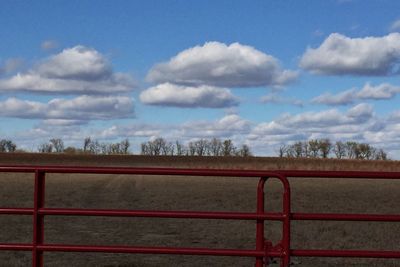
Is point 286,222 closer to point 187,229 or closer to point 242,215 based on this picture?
point 242,215

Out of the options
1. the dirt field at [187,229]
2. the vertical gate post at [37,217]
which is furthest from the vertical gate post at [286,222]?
the dirt field at [187,229]

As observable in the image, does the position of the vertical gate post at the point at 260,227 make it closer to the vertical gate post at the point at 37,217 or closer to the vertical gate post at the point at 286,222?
the vertical gate post at the point at 286,222

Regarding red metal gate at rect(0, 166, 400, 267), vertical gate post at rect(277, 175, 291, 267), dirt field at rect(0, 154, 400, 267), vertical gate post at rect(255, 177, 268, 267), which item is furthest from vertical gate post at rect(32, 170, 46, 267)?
dirt field at rect(0, 154, 400, 267)

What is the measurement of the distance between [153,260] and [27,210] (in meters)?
5.15

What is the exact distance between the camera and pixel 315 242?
44.8 feet

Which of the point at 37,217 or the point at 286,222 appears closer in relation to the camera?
the point at 286,222

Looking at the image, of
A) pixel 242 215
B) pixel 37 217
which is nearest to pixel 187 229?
pixel 37 217

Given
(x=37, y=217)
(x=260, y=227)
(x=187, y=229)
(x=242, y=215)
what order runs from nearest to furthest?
1. (x=242, y=215)
2. (x=260, y=227)
3. (x=37, y=217)
4. (x=187, y=229)

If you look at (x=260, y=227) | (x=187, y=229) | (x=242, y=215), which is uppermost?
(x=242, y=215)

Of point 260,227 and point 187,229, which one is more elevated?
point 260,227

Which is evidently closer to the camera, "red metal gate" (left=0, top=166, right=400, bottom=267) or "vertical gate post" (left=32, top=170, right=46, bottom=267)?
"red metal gate" (left=0, top=166, right=400, bottom=267)

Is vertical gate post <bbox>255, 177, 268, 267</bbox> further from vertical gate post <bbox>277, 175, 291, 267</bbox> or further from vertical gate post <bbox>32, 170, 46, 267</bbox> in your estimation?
vertical gate post <bbox>32, 170, 46, 267</bbox>

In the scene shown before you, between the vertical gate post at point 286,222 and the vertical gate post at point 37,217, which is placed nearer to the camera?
the vertical gate post at point 286,222

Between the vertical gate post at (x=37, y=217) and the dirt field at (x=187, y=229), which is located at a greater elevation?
the vertical gate post at (x=37, y=217)
